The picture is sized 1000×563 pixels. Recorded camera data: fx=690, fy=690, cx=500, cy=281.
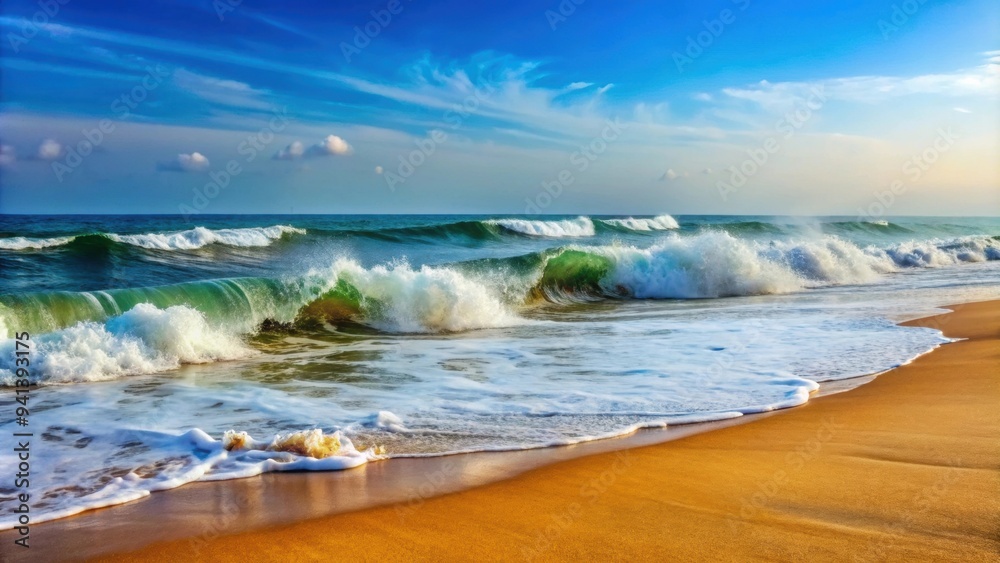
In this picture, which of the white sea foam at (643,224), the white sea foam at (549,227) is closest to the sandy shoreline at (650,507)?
the white sea foam at (549,227)

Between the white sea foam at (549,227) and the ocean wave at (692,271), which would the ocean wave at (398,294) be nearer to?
the ocean wave at (692,271)

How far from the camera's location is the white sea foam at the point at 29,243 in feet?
61.2

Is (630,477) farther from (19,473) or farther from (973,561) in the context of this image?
(19,473)

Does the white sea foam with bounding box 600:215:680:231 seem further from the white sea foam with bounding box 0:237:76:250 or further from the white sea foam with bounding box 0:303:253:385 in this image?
the white sea foam with bounding box 0:303:253:385

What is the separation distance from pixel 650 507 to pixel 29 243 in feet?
A: 69.1

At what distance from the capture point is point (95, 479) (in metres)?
4.11

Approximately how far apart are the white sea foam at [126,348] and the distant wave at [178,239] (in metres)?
12.9

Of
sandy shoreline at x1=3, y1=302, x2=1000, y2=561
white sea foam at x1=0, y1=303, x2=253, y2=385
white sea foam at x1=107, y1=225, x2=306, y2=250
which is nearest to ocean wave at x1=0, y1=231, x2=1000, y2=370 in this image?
white sea foam at x1=0, y1=303, x2=253, y2=385

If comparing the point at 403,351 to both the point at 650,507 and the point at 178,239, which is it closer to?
the point at 650,507

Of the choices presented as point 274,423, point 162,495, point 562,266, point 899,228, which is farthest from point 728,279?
point 899,228

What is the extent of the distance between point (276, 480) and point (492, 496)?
1.31 meters

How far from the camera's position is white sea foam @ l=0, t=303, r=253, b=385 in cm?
733

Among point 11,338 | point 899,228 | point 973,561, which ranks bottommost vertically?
point 973,561

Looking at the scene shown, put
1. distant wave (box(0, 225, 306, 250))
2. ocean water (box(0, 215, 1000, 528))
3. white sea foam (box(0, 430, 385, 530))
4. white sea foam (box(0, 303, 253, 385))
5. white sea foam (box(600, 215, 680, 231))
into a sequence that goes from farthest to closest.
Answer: white sea foam (box(600, 215, 680, 231)) < distant wave (box(0, 225, 306, 250)) < white sea foam (box(0, 303, 253, 385)) < ocean water (box(0, 215, 1000, 528)) < white sea foam (box(0, 430, 385, 530))
